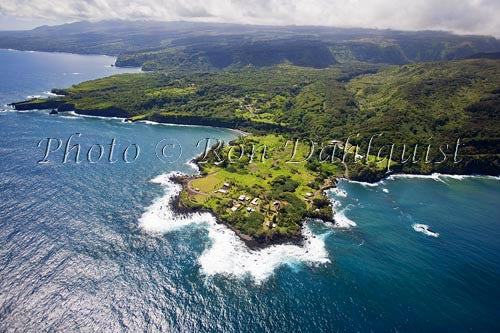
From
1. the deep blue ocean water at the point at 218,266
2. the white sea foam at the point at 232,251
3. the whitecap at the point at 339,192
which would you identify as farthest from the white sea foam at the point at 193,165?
the whitecap at the point at 339,192

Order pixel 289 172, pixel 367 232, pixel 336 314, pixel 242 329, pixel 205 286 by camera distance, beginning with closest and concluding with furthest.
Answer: pixel 242 329
pixel 336 314
pixel 205 286
pixel 367 232
pixel 289 172

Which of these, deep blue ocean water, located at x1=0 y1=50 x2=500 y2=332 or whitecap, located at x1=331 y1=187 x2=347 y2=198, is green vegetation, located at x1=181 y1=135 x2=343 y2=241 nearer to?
whitecap, located at x1=331 y1=187 x2=347 y2=198

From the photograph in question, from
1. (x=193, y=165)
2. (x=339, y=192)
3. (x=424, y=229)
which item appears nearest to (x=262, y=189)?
(x=339, y=192)

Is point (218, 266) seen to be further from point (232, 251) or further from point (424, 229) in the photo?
point (424, 229)

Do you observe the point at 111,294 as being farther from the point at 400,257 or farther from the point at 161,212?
the point at 400,257

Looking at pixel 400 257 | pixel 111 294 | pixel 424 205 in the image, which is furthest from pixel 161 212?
pixel 424 205

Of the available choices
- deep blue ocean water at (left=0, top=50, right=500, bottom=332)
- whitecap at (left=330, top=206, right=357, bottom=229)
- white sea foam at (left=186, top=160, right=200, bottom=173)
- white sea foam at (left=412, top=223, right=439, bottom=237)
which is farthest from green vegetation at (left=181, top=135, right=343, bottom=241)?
white sea foam at (left=412, top=223, right=439, bottom=237)

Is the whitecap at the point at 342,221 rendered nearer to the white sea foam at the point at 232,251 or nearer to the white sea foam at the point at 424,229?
the white sea foam at the point at 232,251
